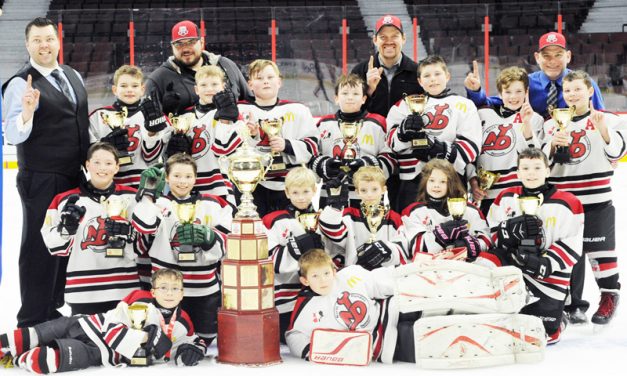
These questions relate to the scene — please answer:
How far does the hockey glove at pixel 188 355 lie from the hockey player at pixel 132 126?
0.97 meters

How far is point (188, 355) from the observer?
11.8 feet

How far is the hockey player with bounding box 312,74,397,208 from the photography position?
4367 mm

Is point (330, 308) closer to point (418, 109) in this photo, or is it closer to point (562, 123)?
point (418, 109)

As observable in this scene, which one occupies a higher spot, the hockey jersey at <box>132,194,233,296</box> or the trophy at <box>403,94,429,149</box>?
the trophy at <box>403,94,429,149</box>

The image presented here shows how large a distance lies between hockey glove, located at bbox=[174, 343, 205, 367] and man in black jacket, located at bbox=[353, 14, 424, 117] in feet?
5.35

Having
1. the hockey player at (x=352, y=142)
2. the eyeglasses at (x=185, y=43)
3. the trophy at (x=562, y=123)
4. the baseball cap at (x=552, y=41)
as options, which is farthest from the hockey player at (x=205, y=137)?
the baseball cap at (x=552, y=41)

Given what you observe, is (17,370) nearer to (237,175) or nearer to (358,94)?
(237,175)

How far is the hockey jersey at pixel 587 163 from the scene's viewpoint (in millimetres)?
4363

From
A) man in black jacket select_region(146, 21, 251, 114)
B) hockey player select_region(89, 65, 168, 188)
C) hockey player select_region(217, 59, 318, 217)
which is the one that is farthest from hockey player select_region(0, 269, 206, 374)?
man in black jacket select_region(146, 21, 251, 114)

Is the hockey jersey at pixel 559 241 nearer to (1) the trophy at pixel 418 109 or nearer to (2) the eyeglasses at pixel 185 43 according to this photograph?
(1) the trophy at pixel 418 109

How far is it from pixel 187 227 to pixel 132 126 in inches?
29.8

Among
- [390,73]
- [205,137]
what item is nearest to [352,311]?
[205,137]

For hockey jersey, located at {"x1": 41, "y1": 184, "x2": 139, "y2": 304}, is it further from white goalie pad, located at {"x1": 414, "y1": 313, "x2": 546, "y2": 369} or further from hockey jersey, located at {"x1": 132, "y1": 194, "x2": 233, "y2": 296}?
white goalie pad, located at {"x1": 414, "y1": 313, "x2": 546, "y2": 369}

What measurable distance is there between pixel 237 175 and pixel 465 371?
1.08 m
